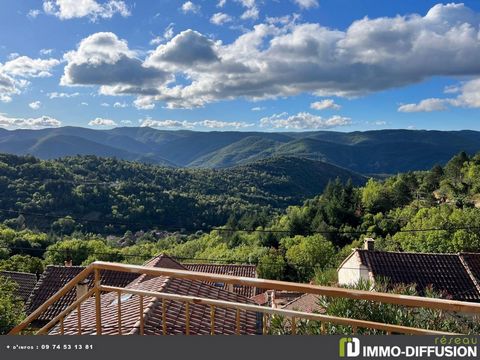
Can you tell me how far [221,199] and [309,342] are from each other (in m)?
100

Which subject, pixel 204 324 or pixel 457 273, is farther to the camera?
pixel 457 273

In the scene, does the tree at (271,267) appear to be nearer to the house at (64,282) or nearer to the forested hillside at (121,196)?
the house at (64,282)

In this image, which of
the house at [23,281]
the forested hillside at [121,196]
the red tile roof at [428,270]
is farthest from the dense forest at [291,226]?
the house at [23,281]

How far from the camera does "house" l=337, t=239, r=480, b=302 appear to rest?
58.1 ft

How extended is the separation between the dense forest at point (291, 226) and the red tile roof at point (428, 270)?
2798 millimetres

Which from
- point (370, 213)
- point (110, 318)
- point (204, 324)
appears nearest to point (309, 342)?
point (204, 324)

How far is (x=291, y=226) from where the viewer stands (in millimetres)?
58625

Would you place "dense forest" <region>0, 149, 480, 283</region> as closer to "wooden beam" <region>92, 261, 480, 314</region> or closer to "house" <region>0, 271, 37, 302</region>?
"house" <region>0, 271, 37, 302</region>

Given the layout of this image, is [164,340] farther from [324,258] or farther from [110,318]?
[324,258]

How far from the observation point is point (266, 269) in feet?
131

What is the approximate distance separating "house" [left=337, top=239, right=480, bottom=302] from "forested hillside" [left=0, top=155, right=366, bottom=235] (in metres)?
43.4

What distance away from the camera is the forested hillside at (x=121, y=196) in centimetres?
7731

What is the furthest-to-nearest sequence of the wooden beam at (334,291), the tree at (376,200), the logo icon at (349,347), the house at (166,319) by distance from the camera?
the tree at (376,200) < the house at (166,319) < the logo icon at (349,347) < the wooden beam at (334,291)

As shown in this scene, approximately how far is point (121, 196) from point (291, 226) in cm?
3947
